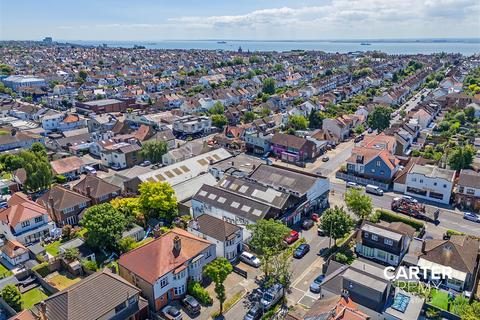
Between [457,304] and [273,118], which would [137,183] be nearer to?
[457,304]

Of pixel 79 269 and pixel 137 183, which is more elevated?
pixel 137 183

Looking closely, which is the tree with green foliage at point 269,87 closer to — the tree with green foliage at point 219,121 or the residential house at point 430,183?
the tree with green foliage at point 219,121

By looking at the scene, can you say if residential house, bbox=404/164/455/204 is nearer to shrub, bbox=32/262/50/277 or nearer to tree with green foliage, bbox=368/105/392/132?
tree with green foliage, bbox=368/105/392/132

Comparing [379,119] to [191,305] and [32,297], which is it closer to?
[191,305]

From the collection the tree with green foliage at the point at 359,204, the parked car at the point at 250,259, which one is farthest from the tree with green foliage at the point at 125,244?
the tree with green foliage at the point at 359,204

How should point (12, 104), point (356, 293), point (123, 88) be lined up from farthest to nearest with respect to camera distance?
1. point (123, 88)
2. point (12, 104)
3. point (356, 293)

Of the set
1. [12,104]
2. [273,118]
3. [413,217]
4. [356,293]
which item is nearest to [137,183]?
[356,293]
